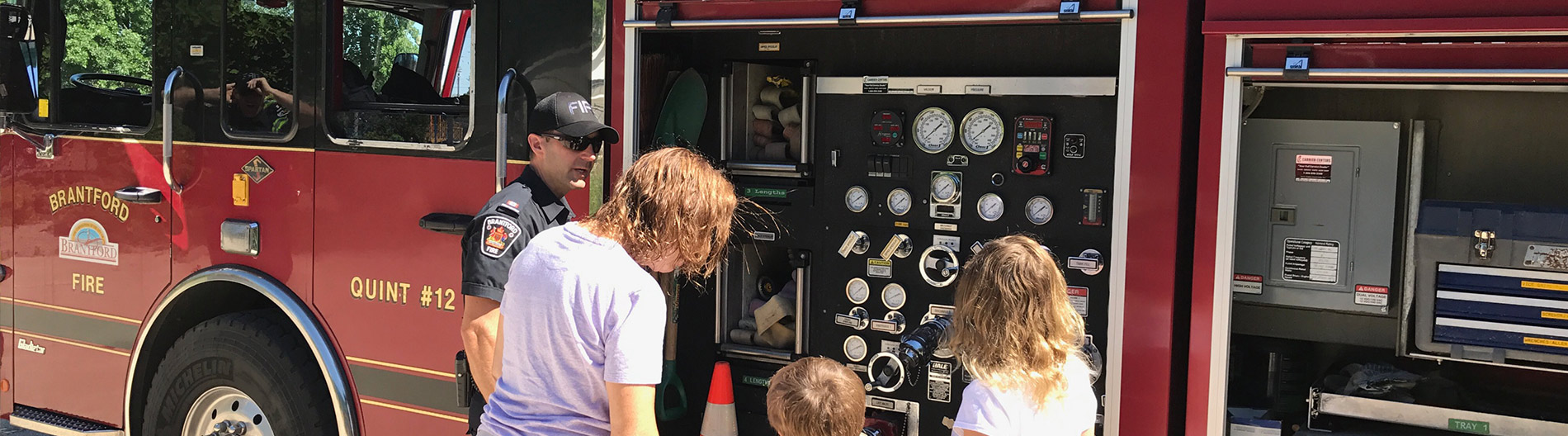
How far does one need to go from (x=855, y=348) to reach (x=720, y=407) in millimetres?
506

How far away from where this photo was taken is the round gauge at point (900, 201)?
3.84m

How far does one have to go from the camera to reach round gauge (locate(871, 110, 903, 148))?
3.86 metres

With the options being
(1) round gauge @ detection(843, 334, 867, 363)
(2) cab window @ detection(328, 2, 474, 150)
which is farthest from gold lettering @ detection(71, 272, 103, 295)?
(1) round gauge @ detection(843, 334, 867, 363)

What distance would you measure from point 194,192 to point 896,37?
8.54 feet

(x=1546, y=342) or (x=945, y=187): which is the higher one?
(x=945, y=187)

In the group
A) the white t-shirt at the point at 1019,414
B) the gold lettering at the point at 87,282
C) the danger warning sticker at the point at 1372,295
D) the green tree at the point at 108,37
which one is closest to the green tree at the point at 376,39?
the green tree at the point at 108,37

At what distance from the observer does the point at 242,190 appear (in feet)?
15.3

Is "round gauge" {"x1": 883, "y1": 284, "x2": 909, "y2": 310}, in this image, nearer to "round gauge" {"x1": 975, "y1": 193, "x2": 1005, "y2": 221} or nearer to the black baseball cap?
"round gauge" {"x1": 975, "y1": 193, "x2": 1005, "y2": 221}

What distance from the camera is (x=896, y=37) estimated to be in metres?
4.00

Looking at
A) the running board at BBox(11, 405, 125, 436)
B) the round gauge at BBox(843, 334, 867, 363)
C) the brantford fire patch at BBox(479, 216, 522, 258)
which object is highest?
the brantford fire patch at BBox(479, 216, 522, 258)

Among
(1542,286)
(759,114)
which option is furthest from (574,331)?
(1542,286)

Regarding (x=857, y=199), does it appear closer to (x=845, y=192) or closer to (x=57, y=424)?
(x=845, y=192)

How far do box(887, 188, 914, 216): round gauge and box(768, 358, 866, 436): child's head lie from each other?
42.3 inches

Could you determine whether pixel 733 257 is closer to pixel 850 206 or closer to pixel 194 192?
pixel 850 206
